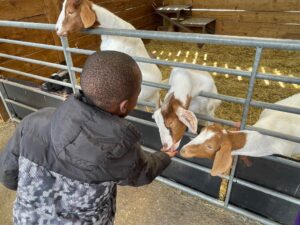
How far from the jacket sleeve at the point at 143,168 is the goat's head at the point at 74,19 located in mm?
1052

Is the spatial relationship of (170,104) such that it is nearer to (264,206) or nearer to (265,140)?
(265,140)

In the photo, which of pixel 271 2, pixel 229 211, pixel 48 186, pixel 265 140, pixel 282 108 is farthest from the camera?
pixel 271 2

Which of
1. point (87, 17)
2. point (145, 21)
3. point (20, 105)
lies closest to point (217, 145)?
point (87, 17)

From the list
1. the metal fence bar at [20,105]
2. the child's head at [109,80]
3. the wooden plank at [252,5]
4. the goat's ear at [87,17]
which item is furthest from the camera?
the wooden plank at [252,5]

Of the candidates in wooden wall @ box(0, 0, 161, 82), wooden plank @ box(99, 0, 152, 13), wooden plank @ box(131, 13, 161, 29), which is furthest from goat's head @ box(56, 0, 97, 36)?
wooden plank @ box(131, 13, 161, 29)

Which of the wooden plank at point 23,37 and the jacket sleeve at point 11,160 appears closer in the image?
the jacket sleeve at point 11,160

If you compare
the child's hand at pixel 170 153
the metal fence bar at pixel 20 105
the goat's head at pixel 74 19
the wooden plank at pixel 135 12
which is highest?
the goat's head at pixel 74 19

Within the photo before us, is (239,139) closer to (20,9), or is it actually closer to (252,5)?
(20,9)

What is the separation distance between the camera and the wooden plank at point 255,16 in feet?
18.7

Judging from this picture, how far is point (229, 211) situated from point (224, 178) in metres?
0.32

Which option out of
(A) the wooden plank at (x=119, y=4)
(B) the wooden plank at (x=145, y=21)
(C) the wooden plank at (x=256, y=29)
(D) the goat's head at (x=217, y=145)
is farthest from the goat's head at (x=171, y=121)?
(C) the wooden plank at (x=256, y=29)

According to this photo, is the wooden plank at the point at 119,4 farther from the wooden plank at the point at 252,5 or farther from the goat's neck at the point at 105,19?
the goat's neck at the point at 105,19

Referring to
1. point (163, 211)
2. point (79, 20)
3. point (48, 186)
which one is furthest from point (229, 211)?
point (79, 20)

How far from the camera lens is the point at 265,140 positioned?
60.2 inches
